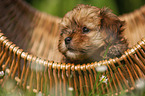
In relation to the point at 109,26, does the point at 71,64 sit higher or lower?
lower

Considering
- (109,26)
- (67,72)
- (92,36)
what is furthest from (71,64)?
(109,26)

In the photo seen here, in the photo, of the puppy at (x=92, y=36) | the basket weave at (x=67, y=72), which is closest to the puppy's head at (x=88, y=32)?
the puppy at (x=92, y=36)

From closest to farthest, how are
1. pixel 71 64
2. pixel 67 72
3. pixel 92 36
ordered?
1. pixel 71 64
2. pixel 67 72
3. pixel 92 36

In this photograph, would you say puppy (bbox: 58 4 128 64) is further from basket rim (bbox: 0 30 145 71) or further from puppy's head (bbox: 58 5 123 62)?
basket rim (bbox: 0 30 145 71)

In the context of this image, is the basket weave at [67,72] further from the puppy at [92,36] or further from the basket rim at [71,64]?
the puppy at [92,36]

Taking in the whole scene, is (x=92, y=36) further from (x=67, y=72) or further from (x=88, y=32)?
(x=67, y=72)

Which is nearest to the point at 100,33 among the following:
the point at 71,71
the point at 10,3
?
the point at 71,71

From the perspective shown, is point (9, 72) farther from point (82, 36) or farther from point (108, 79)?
point (108, 79)
